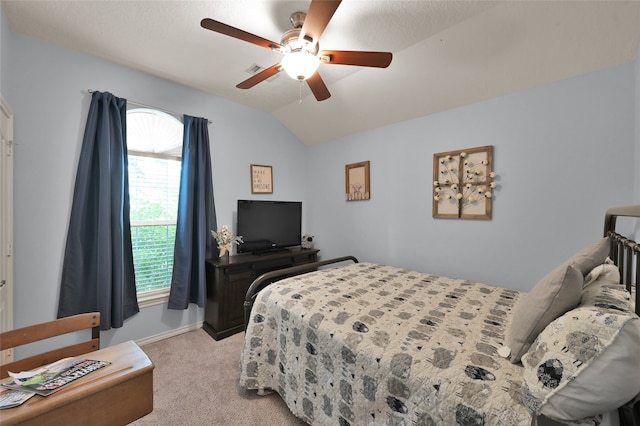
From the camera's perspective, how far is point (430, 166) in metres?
2.83

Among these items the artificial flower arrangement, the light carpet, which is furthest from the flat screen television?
the light carpet

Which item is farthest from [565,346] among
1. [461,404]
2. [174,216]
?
[174,216]

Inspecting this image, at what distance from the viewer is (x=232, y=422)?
1.67 metres

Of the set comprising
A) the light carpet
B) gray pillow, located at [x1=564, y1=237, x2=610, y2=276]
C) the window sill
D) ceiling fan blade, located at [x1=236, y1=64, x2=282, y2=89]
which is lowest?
the light carpet

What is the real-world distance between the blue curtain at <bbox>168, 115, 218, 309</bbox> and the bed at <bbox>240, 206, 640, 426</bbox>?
4.18 ft

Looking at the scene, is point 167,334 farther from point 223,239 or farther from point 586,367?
point 586,367

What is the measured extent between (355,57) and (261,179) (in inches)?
87.7

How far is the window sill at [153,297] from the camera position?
264cm

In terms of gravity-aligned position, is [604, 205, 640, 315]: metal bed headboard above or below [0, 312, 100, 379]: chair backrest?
above

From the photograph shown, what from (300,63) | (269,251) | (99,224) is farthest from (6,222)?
(300,63)

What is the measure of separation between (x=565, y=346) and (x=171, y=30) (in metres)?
2.87

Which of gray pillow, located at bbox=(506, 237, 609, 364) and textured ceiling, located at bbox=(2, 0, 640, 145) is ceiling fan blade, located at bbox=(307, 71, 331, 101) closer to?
textured ceiling, located at bbox=(2, 0, 640, 145)

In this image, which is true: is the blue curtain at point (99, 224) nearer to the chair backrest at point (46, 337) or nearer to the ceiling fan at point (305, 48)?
the chair backrest at point (46, 337)

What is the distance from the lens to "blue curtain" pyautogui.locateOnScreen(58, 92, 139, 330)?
2213 mm
